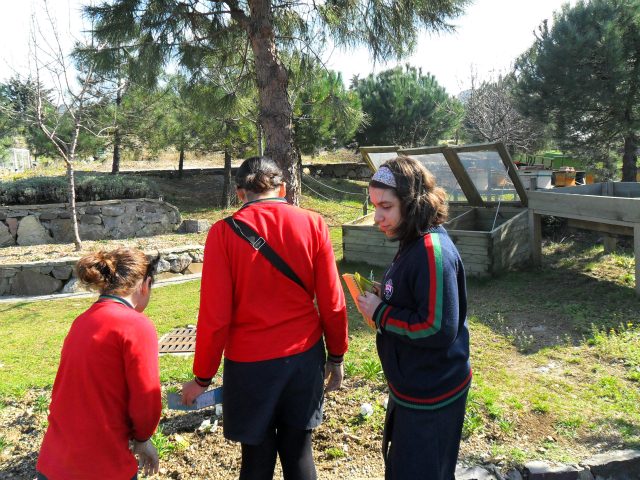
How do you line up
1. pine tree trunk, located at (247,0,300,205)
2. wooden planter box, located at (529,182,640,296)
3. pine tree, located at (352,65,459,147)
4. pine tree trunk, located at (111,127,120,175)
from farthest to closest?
1. pine tree, located at (352,65,459,147)
2. pine tree trunk, located at (111,127,120,175)
3. wooden planter box, located at (529,182,640,296)
4. pine tree trunk, located at (247,0,300,205)

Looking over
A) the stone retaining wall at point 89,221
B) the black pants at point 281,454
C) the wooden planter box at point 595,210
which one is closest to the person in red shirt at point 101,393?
the black pants at point 281,454

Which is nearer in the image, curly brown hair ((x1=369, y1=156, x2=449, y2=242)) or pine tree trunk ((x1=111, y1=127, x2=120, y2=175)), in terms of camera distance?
curly brown hair ((x1=369, y1=156, x2=449, y2=242))

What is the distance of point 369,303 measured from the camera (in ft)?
6.00

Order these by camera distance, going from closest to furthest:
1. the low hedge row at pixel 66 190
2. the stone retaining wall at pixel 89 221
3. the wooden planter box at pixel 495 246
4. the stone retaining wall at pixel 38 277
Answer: the wooden planter box at pixel 495 246, the stone retaining wall at pixel 38 277, the stone retaining wall at pixel 89 221, the low hedge row at pixel 66 190

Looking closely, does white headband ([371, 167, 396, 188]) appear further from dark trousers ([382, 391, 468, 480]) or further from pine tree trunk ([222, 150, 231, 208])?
pine tree trunk ([222, 150, 231, 208])

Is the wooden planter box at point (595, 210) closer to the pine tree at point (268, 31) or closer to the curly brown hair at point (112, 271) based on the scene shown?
the pine tree at point (268, 31)

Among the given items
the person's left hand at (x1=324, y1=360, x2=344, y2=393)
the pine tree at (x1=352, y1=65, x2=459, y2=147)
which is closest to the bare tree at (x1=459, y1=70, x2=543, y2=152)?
the pine tree at (x1=352, y1=65, x2=459, y2=147)

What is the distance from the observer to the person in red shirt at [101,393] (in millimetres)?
1645

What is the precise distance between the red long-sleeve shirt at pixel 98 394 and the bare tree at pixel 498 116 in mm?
15653

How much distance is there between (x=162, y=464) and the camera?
2662 mm

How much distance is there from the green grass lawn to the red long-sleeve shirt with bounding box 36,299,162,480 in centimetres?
187

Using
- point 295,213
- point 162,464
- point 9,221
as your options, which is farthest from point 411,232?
point 9,221

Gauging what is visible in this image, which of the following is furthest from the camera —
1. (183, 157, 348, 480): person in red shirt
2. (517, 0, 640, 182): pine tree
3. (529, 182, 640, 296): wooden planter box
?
(517, 0, 640, 182): pine tree

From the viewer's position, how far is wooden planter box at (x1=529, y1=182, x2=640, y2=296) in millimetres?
5309
